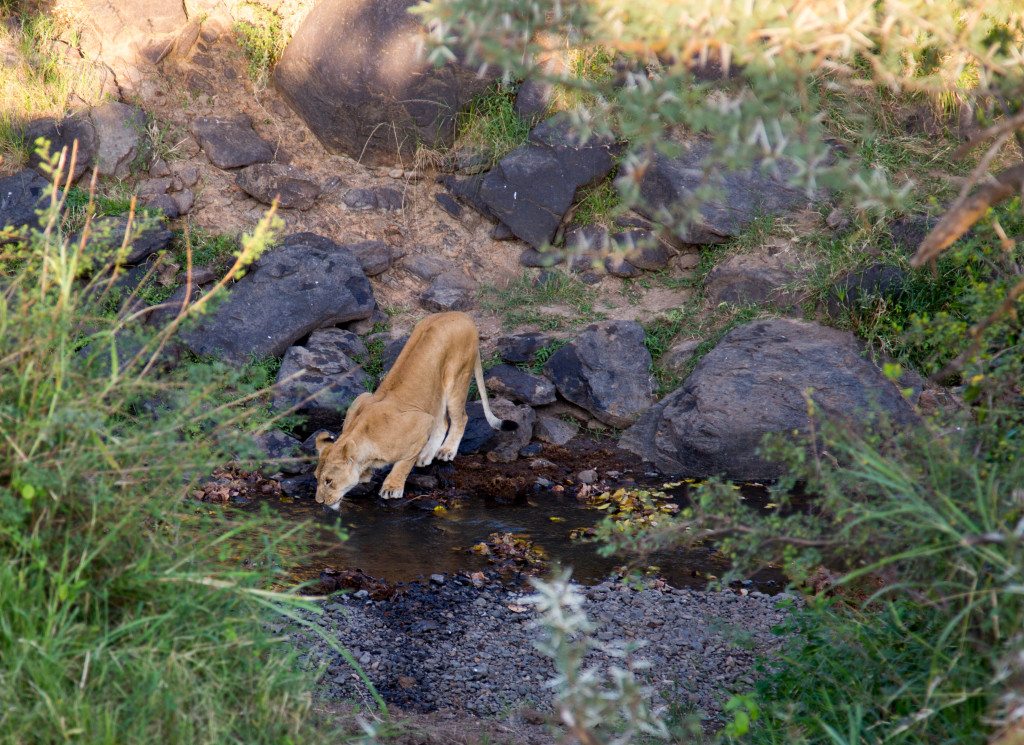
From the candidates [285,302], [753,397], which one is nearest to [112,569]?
[753,397]

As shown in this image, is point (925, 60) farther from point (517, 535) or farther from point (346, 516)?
point (346, 516)

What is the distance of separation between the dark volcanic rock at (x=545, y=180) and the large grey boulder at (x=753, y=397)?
2.80 meters

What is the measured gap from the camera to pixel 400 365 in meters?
8.25

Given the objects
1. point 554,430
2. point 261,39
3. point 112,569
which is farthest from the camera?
point 261,39

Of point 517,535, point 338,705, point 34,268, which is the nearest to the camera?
point 34,268

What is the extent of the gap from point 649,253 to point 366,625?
5.92m

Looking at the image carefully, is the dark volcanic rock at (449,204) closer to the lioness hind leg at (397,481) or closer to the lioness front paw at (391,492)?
the lioness hind leg at (397,481)

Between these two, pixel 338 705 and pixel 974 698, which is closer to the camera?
pixel 974 698

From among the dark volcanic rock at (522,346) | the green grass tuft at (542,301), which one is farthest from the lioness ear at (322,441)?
the green grass tuft at (542,301)

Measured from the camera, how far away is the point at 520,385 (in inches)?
363

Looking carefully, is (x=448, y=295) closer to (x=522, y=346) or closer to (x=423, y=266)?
(x=423, y=266)

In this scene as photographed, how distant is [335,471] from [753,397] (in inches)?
131

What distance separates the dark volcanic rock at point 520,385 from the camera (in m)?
9.16

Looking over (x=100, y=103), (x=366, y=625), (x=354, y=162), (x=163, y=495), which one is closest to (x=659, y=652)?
(x=366, y=625)
